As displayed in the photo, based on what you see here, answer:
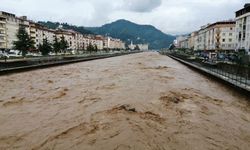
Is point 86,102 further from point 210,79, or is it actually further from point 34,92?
point 210,79

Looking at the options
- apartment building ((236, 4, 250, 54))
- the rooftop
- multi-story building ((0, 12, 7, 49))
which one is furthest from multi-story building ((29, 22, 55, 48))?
the rooftop

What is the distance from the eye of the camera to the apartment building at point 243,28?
232 ft

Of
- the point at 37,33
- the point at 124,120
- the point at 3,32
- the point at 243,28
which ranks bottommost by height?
the point at 124,120

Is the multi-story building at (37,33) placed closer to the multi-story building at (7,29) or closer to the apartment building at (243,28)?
the multi-story building at (7,29)

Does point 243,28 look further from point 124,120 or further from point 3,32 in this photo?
point 124,120

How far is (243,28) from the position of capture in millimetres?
74688

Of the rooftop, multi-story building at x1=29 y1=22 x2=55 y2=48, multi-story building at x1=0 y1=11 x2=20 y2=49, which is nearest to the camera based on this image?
the rooftop

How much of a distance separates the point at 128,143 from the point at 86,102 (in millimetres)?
6676

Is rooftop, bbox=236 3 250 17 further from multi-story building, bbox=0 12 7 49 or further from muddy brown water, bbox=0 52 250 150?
multi-story building, bbox=0 12 7 49

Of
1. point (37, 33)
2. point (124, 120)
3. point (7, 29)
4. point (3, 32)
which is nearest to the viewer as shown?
point (124, 120)

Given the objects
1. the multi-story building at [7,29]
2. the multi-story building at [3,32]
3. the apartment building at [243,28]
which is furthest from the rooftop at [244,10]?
the multi-story building at [3,32]

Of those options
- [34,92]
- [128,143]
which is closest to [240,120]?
[128,143]

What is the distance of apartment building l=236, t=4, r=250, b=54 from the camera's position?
70562mm

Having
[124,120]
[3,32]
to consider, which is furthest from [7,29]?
[124,120]
